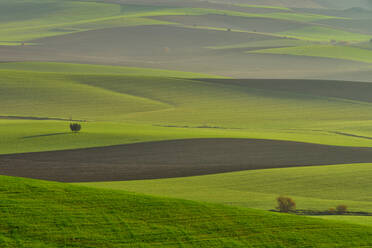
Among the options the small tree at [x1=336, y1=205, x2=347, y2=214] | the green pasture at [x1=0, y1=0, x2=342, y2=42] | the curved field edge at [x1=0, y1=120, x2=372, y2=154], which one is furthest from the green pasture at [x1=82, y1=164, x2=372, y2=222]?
the green pasture at [x1=0, y1=0, x2=342, y2=42]

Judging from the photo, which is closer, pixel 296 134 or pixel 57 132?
pixel 57 132

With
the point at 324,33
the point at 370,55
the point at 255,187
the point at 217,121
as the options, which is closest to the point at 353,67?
the point at 370,55

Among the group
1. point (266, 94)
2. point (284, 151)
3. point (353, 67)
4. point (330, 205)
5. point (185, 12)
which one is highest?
point (185, 12)

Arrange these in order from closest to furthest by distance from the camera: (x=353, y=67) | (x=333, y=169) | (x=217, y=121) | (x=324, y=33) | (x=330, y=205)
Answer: (x=330, y=205) < (x=333, y=169) < (x=217, y=121) < (x=353, y=67) < (x=324, y=33)

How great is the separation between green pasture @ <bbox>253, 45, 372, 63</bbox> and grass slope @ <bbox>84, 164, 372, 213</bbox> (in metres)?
82.3

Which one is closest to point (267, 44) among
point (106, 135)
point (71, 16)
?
point (71, 16)

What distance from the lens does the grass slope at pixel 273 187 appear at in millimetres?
28500

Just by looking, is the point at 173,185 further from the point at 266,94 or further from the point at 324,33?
the point at 324,33

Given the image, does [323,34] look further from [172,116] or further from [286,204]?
[286,204]

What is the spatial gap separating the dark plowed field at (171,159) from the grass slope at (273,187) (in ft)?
5.40

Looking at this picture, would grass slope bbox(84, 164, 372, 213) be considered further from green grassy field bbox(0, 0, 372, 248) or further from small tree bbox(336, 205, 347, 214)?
small tree bbox(336, 205, 347, 214)

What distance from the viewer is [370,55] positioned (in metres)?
117

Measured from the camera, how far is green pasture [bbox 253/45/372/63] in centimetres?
11494

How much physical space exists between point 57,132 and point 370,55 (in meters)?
85.9
